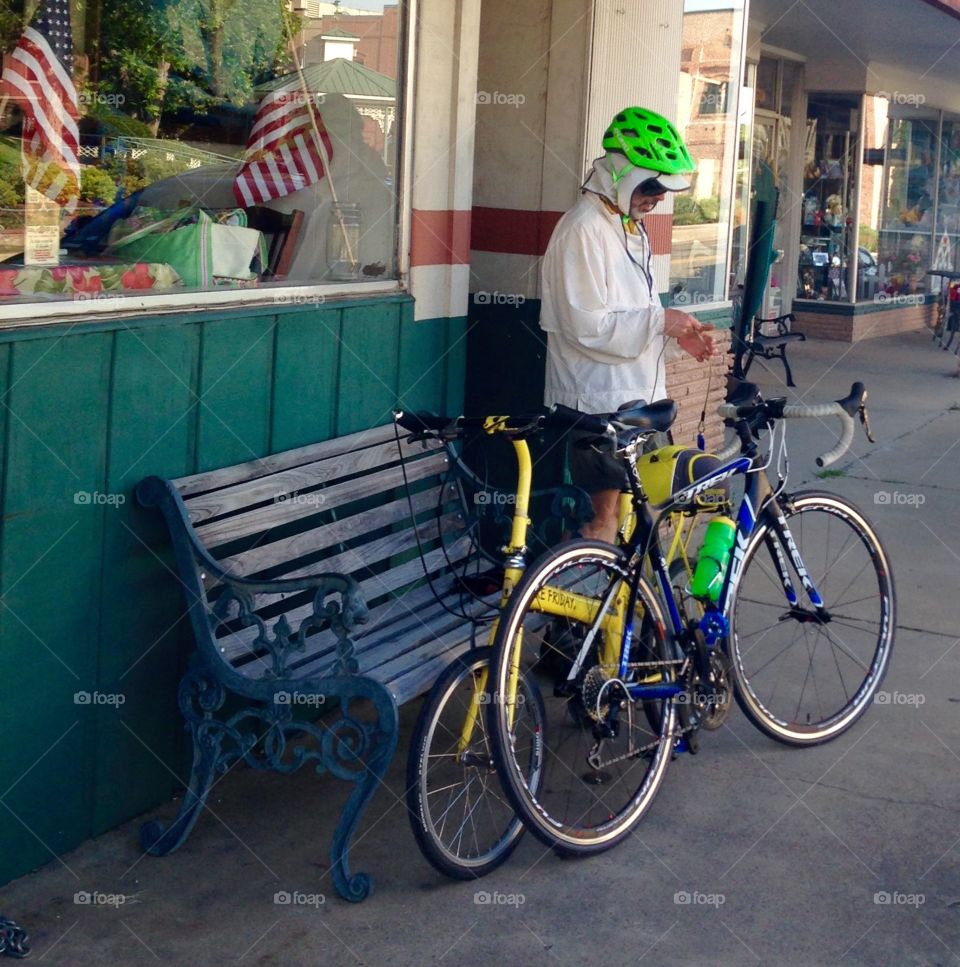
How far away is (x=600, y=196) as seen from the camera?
4.52 metres

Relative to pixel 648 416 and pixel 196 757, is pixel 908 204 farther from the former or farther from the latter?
pixel 196 757

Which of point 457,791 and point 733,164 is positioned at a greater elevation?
point 733,164

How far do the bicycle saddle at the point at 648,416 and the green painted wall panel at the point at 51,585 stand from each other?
1.41 m

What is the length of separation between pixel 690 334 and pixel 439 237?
1193mm

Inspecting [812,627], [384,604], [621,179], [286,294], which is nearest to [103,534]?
[384,604]

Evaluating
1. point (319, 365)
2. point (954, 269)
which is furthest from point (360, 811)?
point (954, 269)

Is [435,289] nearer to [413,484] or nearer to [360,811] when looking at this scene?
[413,484]

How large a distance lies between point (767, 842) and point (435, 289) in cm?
231

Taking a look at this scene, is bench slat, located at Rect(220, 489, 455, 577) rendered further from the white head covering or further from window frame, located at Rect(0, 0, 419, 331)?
the white head covering

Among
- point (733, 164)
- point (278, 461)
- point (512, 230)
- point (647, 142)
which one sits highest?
point (733, 164)

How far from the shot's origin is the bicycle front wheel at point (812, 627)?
174 inches

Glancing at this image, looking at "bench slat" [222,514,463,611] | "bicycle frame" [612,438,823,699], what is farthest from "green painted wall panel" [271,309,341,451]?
"bicycle frame" [612,438,823,699]

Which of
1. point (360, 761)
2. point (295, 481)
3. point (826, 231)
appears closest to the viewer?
point (360, 761)

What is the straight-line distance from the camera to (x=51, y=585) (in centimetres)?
346
